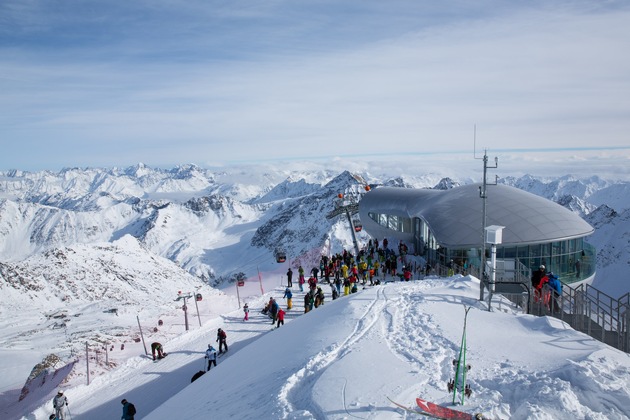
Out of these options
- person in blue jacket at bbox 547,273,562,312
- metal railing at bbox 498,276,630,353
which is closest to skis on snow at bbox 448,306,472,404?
metal railing at bbox 498,276,630,353

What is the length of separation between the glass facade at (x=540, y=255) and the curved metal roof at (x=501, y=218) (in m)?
0.57

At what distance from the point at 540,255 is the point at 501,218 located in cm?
306

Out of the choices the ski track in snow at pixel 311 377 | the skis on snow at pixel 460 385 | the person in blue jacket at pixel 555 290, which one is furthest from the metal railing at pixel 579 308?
the skis on snow at pixel 460 385

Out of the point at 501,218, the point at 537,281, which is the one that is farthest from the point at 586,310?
the point at 501,218

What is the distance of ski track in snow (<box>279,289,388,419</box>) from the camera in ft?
27.6

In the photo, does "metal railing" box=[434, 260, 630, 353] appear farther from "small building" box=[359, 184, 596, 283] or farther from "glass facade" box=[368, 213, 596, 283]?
"glass facade" box=[368, 213, 596, 283]

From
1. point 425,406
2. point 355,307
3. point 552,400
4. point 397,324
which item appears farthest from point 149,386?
point 552,400

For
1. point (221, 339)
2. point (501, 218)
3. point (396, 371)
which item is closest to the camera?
point (396, 371)

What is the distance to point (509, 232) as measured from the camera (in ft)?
81.8

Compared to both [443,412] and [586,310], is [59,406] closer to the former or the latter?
[443,412]

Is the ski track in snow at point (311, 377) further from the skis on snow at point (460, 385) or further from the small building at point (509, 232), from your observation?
the small building at point (509, 232)

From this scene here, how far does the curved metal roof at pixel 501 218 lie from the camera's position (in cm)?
2491

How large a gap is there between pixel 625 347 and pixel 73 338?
35.9m

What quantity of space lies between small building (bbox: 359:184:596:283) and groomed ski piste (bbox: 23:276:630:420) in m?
7.77
